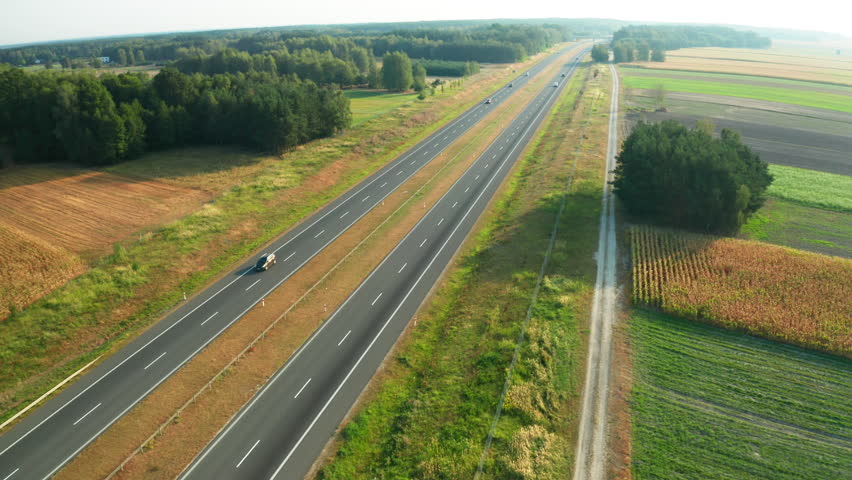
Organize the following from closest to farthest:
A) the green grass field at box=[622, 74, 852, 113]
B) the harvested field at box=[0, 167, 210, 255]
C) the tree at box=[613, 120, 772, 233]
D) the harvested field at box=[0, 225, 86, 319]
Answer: the harvested field at box=[0, 225, 86, 319] → the tree at box=[613, 120, 772, 233] → the harvested field at box=[0, 167, 210, 255] → the green grass field at box=[622, 74, 852, 113]

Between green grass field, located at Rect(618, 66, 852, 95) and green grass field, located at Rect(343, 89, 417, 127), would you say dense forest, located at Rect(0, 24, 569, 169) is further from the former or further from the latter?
green grass field, located at Rect(618, 66, 852, 95)

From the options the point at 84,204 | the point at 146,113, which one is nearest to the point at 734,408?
the point at 84,204

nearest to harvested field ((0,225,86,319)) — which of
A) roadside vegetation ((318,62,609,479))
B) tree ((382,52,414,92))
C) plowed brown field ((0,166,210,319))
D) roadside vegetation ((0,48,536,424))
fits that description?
plowed brown field ((0,166,210,319))

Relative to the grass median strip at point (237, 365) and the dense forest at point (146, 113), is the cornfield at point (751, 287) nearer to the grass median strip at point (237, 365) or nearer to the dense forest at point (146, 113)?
the grass median strip at point (237, 365)

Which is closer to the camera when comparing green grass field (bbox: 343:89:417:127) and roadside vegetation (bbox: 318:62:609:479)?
roadside vegetation (bbox: 318:62:609:479)

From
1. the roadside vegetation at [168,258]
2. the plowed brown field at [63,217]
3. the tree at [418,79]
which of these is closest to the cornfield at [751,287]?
the roadside vegetation at [168,258]

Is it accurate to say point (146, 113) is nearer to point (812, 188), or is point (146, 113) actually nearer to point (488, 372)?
point (488, 372)

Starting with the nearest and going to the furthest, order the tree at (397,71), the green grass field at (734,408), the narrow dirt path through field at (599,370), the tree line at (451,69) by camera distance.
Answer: the green grass field at (734,408) < the narrow dirt path through field at (599,370) < the tree at (397,71) < the tree line at (451,69)
